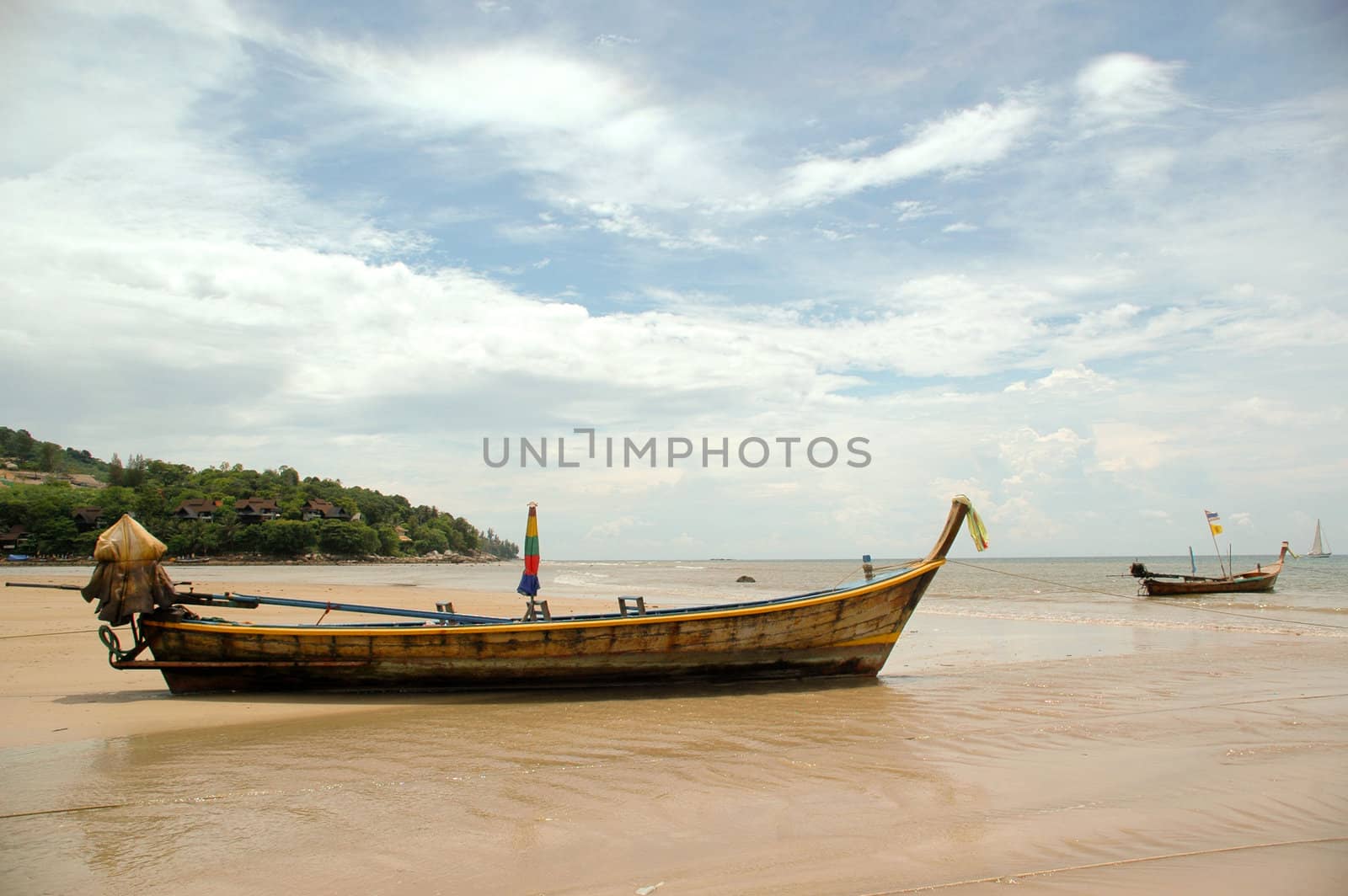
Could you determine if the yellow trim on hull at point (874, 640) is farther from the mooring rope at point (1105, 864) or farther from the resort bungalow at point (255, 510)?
the resort bungalow at point (255, 510)

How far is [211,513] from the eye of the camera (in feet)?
340

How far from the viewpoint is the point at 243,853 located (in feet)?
15.6

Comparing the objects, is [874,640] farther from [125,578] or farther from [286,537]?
[286,537]

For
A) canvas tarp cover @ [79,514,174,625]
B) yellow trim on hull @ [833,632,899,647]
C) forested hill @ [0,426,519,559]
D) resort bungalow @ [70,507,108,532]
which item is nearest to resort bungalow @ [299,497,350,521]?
forested hill @ [0,426,519,559]

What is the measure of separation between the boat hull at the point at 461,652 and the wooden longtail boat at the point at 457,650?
0.01 m

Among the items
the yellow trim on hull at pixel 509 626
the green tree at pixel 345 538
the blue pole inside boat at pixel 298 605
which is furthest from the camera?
the green tree at pixel 345 538

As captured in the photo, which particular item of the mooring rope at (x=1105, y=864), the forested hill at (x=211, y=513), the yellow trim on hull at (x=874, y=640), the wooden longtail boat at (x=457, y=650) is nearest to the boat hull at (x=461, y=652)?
the wooden longtail boat at (x=457, y=650)

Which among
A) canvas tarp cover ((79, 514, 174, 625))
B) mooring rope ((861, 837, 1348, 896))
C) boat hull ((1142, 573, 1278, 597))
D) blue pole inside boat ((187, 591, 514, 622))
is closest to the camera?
mooring rope ((861, 837, 1348, 896))

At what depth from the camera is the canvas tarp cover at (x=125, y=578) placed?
9.41 meters

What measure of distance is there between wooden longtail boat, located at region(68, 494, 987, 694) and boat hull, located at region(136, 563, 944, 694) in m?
0.01

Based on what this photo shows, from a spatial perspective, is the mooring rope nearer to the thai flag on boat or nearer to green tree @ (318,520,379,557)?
the thai flag on boat

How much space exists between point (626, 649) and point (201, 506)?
112522 millimetres

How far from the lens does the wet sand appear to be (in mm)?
4430

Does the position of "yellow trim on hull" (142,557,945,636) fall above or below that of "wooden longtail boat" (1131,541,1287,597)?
above
